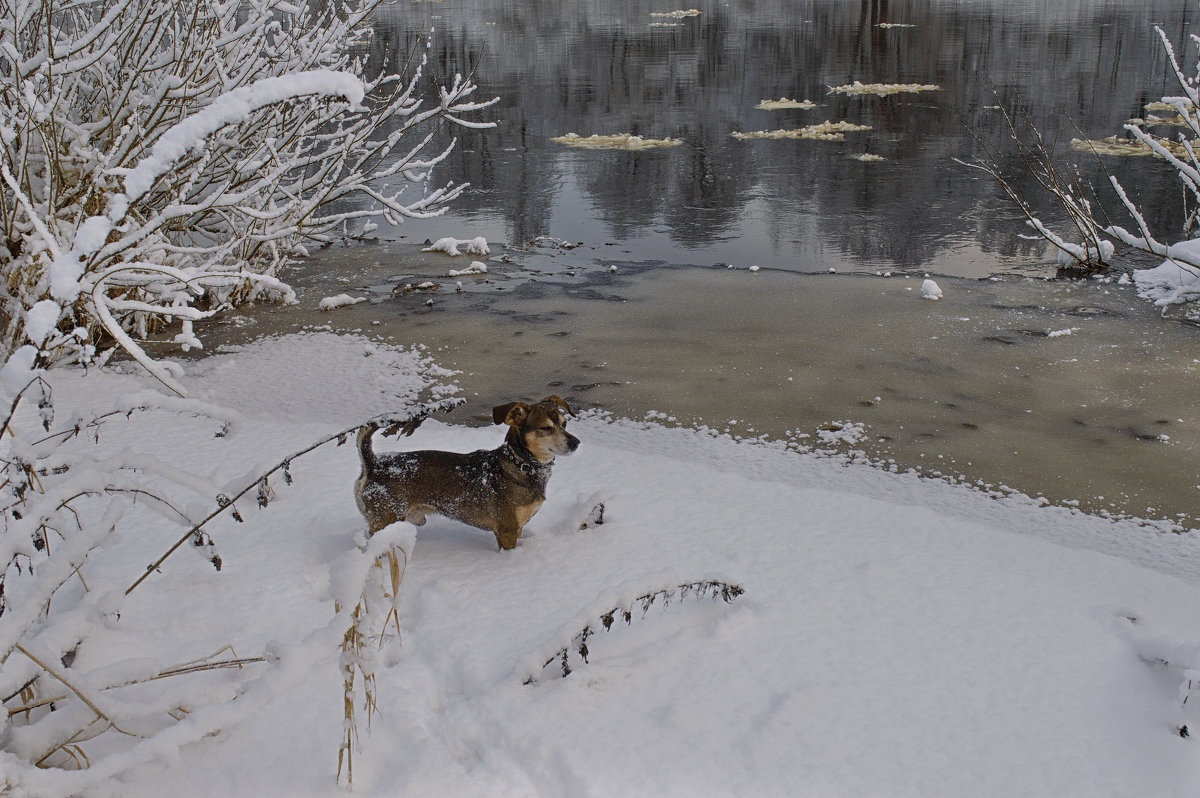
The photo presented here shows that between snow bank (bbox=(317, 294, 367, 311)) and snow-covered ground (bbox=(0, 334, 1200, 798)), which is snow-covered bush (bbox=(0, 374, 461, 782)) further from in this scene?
snow bank (bbox=(317, 294, 367, 311))

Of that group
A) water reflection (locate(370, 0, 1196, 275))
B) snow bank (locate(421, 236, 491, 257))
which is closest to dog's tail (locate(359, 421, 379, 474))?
snow bank (locate(421, 236, 491, 257))

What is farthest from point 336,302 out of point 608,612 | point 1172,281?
point 1172,281

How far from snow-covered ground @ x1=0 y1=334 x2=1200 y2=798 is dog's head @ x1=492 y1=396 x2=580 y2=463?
0.38 meters

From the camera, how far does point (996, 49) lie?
77.7ft

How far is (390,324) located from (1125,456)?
4.58m

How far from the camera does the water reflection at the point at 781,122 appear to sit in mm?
9648

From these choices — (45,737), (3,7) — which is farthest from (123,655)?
(3,7)

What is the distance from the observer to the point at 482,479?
10.8 ft

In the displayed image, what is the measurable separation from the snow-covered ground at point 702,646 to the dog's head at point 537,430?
0.38m

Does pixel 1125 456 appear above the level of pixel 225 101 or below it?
below

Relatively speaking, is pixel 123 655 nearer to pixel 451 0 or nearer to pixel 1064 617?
pixel 1064 617

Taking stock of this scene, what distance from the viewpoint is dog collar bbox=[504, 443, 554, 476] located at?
3.27 meters

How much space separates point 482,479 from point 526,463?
6.6 inches

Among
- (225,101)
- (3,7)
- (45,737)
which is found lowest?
(45,737)
